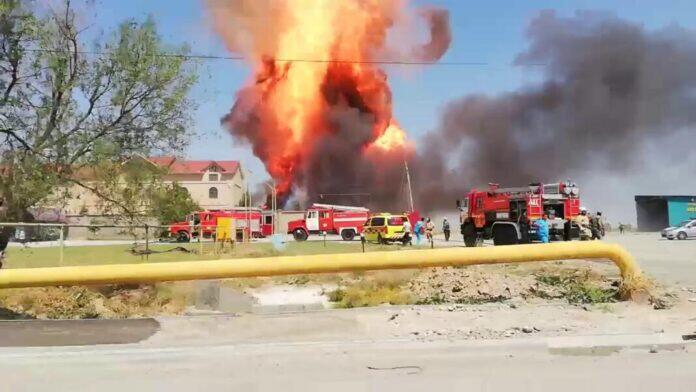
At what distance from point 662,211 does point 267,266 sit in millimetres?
49213

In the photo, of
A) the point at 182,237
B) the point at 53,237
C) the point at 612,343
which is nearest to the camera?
the point at 612,343

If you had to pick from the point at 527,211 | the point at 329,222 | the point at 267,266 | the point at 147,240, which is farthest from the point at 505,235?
the point at 329,222

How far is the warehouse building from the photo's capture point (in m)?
45.4

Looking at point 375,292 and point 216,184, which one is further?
point 216,184

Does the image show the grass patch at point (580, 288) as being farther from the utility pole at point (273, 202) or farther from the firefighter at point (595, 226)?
the utility pole at point (273, 202)

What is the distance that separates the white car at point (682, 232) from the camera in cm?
3347

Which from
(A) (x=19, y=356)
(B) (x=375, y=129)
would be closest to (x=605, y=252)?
(A) (x=19, y=356)

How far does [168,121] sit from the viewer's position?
1200cm

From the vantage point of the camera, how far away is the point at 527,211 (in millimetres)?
22297

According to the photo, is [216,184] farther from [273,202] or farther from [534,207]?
[534,207]

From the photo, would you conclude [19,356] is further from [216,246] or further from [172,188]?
[216,246]

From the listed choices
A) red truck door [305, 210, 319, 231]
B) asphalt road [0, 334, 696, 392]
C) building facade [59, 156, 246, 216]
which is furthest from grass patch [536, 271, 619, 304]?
building facade [59, 156, 246, 216]

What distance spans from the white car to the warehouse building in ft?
37.3

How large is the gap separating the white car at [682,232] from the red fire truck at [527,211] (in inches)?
557
